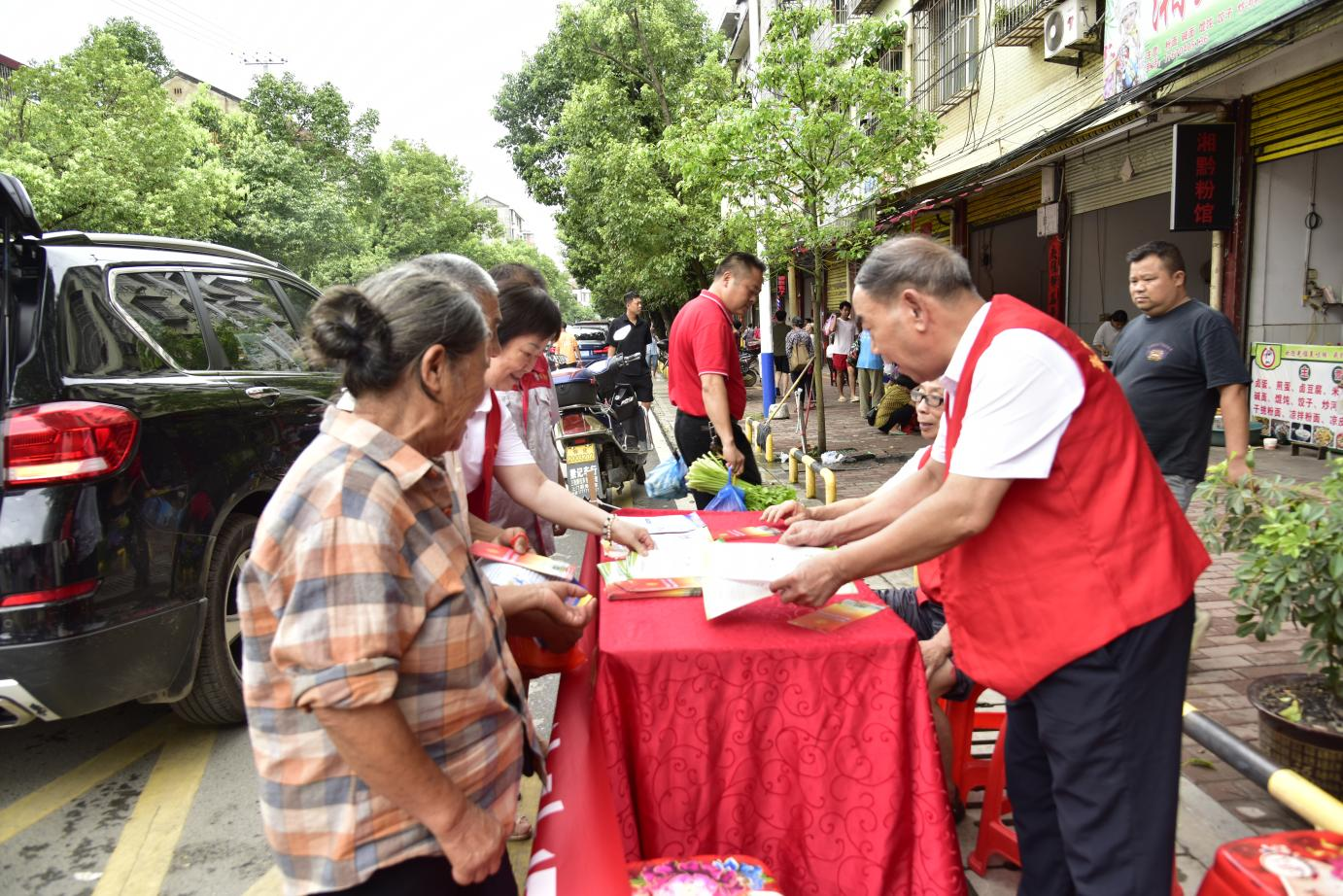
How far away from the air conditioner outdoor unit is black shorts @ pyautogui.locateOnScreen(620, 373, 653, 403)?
622 cm

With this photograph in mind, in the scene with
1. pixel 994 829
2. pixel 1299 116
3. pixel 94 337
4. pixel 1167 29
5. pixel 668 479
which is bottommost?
pixel 994 829

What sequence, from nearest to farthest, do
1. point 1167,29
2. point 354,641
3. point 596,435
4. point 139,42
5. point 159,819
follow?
point 354,641 → point 159,819 → point 1167,29 → point 596,435 → point 139,42

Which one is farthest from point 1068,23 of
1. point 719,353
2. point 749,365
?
point 749,365

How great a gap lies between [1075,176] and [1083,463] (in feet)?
36.7

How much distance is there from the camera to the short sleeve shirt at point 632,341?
11.6 meters

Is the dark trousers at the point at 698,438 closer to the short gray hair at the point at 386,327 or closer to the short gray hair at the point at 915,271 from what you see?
the short gray hair at the point at 915,271

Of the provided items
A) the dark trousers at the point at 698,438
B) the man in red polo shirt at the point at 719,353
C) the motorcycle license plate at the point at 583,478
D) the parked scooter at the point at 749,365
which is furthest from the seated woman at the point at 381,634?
the parked scooter at the point at 749,365

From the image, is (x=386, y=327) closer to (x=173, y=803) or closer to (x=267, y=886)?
(x=267, y=886)

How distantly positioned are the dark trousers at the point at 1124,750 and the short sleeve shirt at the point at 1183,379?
2.63 meters

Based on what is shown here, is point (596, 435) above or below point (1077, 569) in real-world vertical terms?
below

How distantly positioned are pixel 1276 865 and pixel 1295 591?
140 cm

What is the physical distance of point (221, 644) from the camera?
3449 mm

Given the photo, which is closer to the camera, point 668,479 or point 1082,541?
point 1082,541

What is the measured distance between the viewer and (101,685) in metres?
2.91
